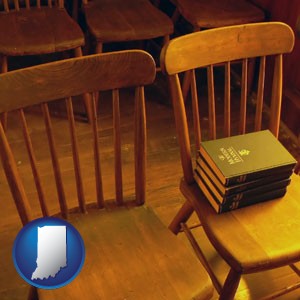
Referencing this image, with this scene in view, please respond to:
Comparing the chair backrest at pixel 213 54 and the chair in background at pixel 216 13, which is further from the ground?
the chair backrest at pixel 213 54

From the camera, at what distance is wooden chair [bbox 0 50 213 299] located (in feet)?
3.60

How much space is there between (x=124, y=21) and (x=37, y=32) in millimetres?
425

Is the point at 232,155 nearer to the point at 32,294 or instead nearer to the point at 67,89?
the point at 67,89

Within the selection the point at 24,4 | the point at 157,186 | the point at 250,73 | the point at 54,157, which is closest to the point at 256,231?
the point at 54,157

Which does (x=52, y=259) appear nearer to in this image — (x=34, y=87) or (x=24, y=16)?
(x=34, y=87)

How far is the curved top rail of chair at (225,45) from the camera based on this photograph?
49.1 inches

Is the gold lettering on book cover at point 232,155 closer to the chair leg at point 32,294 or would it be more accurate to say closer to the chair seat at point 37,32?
the chair leg at point 32,294

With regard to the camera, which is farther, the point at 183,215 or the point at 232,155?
the point at 183,215

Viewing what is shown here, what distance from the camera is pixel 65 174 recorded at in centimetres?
205

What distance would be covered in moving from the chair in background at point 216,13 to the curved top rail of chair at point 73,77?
3.51ft

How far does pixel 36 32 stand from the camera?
2.05m

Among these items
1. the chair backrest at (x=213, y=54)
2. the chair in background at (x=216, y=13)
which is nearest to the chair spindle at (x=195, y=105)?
the chair backrest at (x=213, y=54)

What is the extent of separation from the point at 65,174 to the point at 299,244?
1154mm

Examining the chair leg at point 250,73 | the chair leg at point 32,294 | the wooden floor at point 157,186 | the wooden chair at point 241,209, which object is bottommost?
the wooden floor at point 157,186
